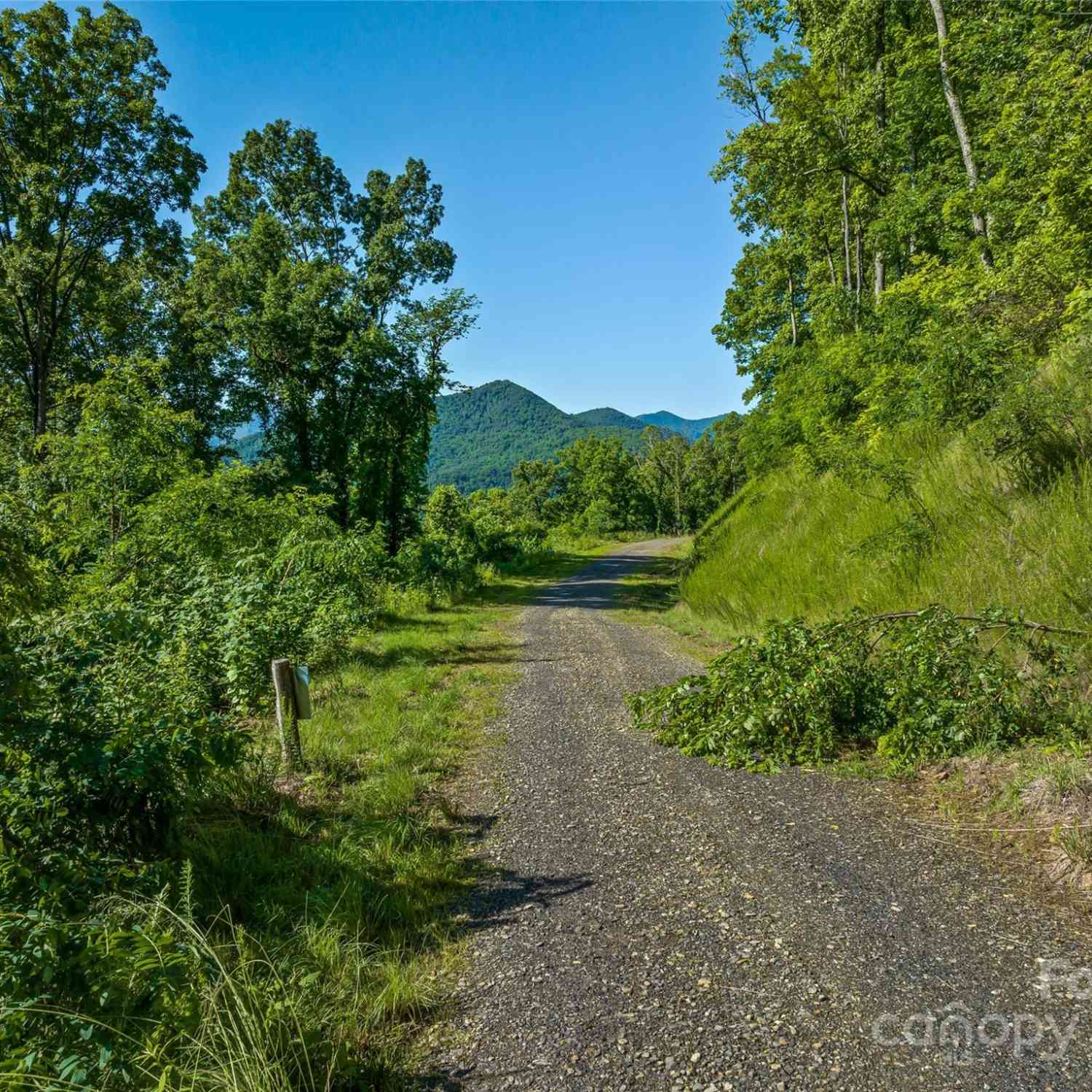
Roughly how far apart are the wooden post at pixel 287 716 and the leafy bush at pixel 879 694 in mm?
3264

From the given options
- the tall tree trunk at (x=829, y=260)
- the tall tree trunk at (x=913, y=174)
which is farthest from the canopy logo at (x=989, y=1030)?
the tall tree trunk at (x=829, y=260)

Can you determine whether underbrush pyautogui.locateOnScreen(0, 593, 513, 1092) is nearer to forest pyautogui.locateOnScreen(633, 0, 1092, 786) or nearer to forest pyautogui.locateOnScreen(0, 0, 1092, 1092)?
forest pyautogui.locateOnScreen(0, 0, 1092, 1092)

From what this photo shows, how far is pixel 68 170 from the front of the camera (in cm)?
1562

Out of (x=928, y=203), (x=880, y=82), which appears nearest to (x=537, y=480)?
(x=880, y=82)

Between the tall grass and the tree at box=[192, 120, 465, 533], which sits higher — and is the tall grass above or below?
below

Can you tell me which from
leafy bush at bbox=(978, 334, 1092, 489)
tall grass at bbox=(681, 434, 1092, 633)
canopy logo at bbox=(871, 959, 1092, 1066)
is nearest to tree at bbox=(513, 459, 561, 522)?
tall grass at bbox=(681, 434, 1092, 633)

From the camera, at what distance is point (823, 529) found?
9688 mm

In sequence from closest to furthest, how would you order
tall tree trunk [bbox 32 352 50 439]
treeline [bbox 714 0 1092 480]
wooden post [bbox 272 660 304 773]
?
1. wooden post [bbox 272 660 304 773]
2. treeline [bbox 714 0 1092 480]
3. tall tree trunk [bbox 32 352 50 439]

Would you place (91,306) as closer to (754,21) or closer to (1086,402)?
(754,21)

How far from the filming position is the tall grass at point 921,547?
16.9ft

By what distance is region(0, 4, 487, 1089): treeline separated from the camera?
2125 mm

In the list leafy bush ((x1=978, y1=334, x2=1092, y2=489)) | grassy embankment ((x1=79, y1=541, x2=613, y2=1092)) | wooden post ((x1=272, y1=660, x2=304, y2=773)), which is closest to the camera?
grassy embankment ((x1=79, y1=541, x2=613, y2=1092))

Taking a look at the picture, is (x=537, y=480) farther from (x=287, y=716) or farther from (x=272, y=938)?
(x=272, y=938)

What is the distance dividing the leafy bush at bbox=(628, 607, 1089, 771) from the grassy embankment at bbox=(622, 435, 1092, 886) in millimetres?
246
